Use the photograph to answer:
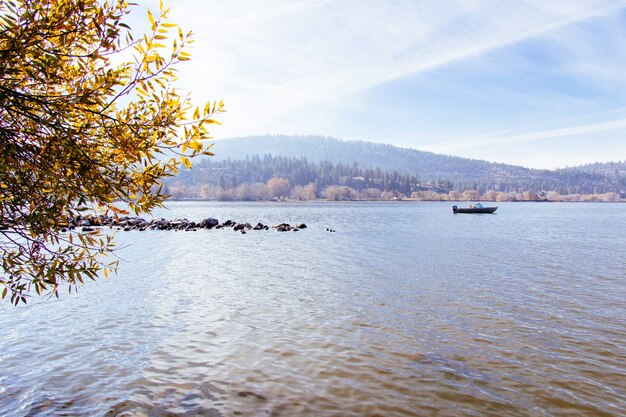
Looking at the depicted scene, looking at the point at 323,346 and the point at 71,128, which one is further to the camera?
the point at 323,346

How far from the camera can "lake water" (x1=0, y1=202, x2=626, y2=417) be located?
9102 mm

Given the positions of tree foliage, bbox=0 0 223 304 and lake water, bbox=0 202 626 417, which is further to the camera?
lake water, bbox=0 202 626 417

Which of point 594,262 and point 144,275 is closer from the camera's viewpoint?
point 144,275

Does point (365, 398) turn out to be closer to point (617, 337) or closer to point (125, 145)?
point (125, 145)

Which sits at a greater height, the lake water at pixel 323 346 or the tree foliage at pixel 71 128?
the tree foliage at pixel 71 128

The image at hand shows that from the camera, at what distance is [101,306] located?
17.2m

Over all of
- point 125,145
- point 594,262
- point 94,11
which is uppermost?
point 94,11

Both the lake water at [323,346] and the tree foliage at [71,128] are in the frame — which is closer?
the tree foliage at [71,128]

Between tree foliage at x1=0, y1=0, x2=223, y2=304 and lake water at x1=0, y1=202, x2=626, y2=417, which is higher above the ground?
tree foliage at x1=0, y1=0, x2=223, y2=304

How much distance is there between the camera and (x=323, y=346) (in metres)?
12.5

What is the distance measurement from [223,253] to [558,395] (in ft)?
96.1

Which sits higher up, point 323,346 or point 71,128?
point 71,128

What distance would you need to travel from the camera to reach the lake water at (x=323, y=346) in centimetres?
910

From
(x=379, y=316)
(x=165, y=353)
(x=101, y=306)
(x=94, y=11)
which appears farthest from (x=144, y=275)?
(x=94, y=11)
